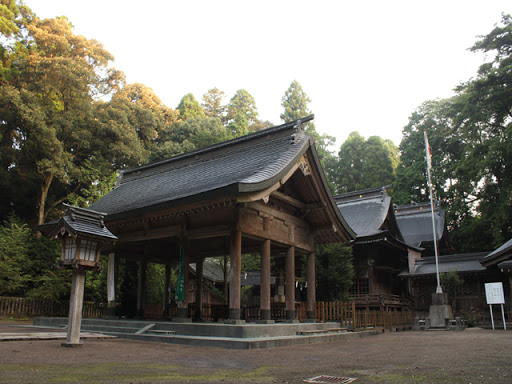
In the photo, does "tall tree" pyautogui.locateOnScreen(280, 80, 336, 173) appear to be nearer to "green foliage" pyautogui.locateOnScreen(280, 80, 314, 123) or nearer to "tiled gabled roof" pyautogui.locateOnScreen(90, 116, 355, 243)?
"green foliage" pyautogui.locateOnScreen(280, 80, 314, 123)

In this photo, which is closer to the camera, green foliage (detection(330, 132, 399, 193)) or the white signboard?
the white signboard

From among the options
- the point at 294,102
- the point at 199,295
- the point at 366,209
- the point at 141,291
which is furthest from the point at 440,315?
the point at 294,102

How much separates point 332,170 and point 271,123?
15450 mm

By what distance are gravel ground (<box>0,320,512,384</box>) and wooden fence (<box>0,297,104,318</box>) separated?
42.3ft

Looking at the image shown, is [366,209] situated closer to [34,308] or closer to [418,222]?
[418,222]

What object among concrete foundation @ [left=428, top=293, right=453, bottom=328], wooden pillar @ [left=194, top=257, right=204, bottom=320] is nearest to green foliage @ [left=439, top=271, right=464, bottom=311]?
concrete foundation @ [left=428, top=293, right=453, bottom=328]

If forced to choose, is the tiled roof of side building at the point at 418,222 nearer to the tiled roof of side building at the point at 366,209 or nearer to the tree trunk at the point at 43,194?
the tiled roof of side building at the point at 366,209

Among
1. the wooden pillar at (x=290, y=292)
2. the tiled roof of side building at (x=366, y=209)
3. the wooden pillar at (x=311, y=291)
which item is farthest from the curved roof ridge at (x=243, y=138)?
the tiled roof of side building at (x=366, y=209)

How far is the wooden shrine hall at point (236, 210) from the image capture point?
38.2 feet

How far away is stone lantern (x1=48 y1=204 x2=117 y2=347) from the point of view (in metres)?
8.73

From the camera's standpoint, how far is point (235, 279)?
11.5 m

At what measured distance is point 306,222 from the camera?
15734 millimetres

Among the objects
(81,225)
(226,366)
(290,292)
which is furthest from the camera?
(290,292)

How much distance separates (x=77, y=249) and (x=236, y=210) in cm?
455
